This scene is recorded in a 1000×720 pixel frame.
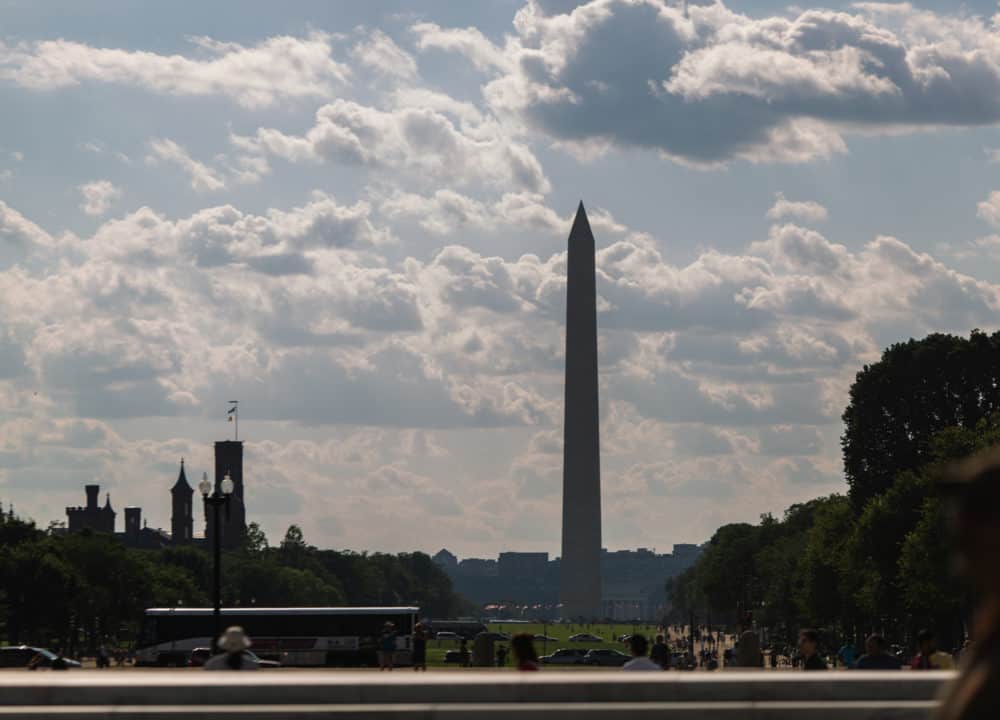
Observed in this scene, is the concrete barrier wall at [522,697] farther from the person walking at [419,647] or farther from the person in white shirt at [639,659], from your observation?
the person walking at [419,647]

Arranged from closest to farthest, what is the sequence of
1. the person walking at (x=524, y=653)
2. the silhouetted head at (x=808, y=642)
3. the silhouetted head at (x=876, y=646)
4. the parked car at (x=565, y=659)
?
the person walking at (x=524, y=653)
the silhouetted head at (x=876, y=646)
the silhouetted head at (x=808, y=642)
the parked car at (x=565, y=659)

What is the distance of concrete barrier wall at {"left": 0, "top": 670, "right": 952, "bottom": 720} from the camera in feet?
58.0

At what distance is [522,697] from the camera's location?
58.4 ft

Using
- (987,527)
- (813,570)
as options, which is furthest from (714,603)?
(987,527)

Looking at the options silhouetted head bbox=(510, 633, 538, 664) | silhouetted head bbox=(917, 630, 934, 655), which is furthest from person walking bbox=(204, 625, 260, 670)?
silhouetted head bbox=(917, 630, 934, 655)

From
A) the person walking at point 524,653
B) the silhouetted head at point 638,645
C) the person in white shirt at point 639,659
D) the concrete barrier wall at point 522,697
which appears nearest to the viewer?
the concrete barrier wall at point 522,697

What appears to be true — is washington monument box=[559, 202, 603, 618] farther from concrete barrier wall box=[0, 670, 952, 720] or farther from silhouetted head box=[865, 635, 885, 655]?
concrete barrier wall box=[0, 670, 952, 720]

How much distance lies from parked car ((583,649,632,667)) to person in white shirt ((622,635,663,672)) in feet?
244

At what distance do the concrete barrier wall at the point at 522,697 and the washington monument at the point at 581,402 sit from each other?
343 ft

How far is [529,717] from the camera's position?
57.1 feet

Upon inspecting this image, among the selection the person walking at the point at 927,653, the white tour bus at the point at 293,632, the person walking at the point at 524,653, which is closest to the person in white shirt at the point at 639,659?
the person walking at the point at 524,653

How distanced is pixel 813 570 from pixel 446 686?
9008 centimetres

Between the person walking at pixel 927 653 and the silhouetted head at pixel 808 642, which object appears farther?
the person walking at pixel 927 653

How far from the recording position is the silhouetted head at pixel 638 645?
2181 centimetres
